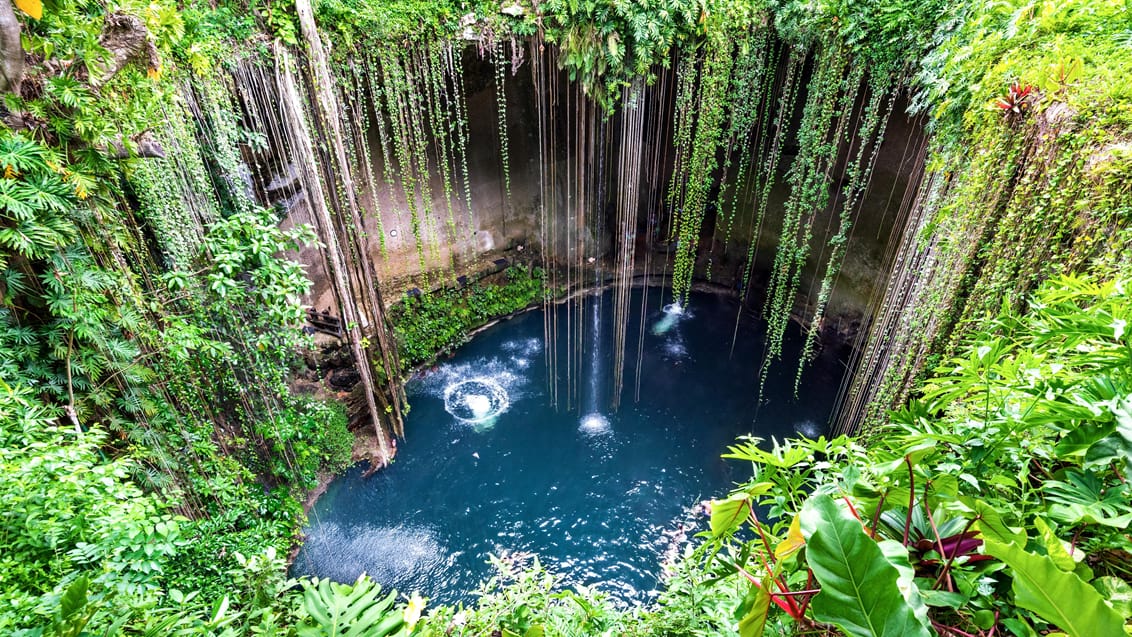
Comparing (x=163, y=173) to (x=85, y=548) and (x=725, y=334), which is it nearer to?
(x=85, y=548)

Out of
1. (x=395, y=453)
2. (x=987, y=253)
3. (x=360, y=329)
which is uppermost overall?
(x=987, y=253)

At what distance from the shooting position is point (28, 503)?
186 centimetres

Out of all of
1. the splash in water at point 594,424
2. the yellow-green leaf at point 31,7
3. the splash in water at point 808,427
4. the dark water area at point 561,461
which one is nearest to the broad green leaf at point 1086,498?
the dark water area at point 561,461

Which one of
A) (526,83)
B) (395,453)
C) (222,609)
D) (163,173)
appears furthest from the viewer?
(526,83)

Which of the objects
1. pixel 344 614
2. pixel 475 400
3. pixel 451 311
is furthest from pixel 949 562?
pixel 451 311

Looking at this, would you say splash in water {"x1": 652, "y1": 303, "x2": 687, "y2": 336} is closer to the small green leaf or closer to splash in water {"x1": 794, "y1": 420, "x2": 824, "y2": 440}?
splash in water {"x1": 794, "y1": 420, "x2": 824, "y2": 440}

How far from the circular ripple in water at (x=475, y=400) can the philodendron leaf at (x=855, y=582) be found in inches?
218

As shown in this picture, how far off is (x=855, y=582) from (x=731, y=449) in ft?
3.23

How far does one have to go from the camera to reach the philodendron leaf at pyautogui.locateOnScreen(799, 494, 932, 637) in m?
0.74

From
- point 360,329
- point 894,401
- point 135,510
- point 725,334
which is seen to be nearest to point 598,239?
point 725,334

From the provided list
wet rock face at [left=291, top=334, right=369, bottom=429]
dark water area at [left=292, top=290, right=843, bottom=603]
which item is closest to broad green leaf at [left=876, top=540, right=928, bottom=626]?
dark water area at [left=292, top=290, right=843, bottom=603]

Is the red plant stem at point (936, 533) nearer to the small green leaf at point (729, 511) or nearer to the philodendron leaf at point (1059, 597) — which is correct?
the philodendron leaf at point (1059, 597)

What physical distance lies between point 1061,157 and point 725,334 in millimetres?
5066

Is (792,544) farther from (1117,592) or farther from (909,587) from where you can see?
(1117,592)
